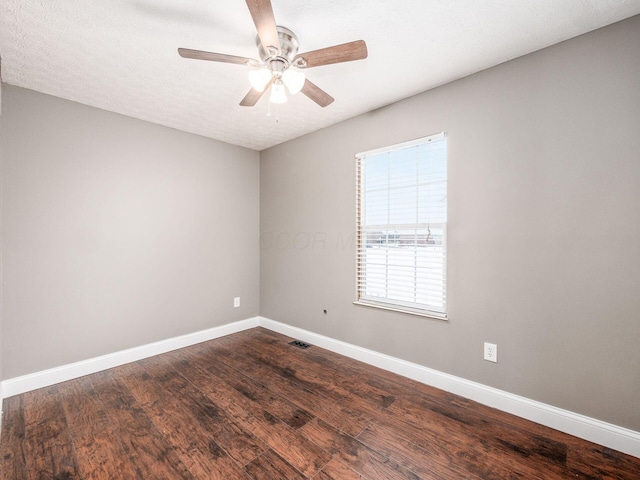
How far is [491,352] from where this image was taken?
2.14m

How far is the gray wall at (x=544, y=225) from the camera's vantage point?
1.69 meters

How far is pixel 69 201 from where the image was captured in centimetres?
259

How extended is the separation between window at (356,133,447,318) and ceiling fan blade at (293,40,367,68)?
1181 mm

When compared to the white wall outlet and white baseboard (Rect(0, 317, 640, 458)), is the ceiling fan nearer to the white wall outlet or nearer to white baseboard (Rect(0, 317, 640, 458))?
the white wall outlet

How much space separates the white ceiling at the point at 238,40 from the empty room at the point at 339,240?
0.02 m

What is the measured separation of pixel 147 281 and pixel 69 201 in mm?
1019

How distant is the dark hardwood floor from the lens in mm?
1566

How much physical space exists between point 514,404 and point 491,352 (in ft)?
1.16

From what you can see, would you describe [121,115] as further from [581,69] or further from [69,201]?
[581,69]

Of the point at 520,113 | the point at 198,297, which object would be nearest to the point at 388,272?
the point at 520,113

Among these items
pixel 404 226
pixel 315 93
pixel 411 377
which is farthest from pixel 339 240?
pixel 315 93

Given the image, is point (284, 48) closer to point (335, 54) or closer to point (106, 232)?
point (335, 54)

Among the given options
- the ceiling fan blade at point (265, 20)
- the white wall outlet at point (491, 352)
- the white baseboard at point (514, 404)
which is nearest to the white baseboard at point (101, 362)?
the white baseboard at point (514, 404)

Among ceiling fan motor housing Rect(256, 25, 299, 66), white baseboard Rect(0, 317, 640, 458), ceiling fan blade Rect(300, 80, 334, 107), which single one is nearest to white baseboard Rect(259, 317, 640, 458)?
white baseboard Rect(0, 317, 640, 458)
